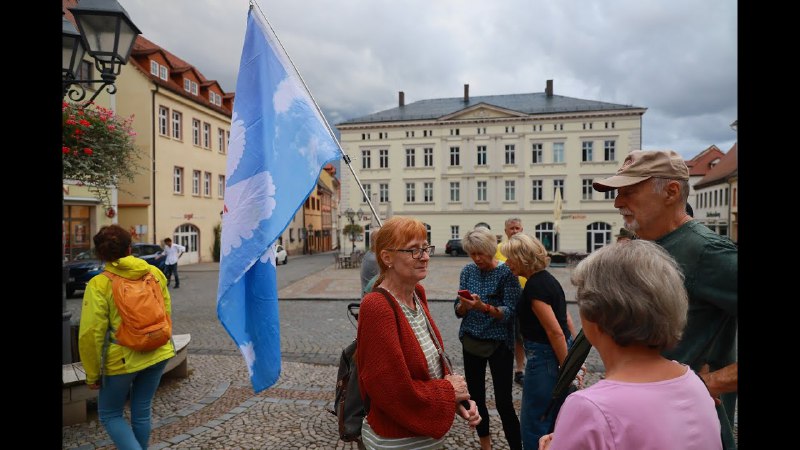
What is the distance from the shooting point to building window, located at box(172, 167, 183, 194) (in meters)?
26.1

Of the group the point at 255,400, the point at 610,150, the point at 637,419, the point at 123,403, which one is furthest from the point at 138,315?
the point at 610,150

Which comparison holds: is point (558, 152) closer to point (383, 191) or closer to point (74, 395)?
point (383, 191)

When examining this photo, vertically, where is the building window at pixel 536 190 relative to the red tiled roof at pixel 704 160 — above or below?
below

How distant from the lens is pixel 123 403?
2961 mm

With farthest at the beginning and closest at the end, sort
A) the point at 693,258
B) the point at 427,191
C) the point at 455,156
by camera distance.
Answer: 1. the point at 427,191
2. the point at 455,156
3. the point at 693,258

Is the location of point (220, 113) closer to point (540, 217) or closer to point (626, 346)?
point (540, 217)

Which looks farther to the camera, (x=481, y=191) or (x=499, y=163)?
(x=481, y=191)

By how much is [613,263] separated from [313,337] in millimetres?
7141

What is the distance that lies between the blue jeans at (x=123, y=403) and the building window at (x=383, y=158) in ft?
125

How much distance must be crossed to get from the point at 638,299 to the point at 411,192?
39400 mm

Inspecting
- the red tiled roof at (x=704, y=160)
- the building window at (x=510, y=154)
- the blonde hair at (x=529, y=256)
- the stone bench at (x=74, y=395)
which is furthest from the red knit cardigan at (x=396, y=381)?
the red tiled roof at (x=704, y=160)

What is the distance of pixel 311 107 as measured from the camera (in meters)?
3.05

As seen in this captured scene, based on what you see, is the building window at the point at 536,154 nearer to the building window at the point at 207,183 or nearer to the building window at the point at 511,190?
the building window at the point at 511,190

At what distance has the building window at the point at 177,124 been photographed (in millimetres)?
26375
